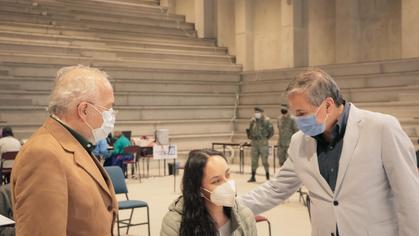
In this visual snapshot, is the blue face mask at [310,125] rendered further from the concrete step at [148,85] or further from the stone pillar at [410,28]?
the stone pillar at [410,28]

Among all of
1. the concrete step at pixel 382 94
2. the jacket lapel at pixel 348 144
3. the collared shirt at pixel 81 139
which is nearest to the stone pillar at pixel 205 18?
the concrete step at pixel 382 94

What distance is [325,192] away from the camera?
2.65 metres

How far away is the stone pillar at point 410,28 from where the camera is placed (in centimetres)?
1499

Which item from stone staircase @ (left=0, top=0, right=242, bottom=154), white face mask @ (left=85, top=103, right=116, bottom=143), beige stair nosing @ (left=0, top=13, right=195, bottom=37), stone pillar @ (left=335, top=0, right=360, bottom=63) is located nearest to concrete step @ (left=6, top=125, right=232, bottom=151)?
stone staircase @ (left=0, top=0, right=242, bottom=154)

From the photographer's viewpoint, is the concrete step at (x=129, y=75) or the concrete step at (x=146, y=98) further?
the concrete step at (x=129, y=75)

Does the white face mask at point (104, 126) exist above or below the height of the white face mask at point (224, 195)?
above

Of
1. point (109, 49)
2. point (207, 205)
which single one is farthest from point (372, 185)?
point (109, 49)

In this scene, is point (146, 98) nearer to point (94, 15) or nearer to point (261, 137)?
point (94, 15)

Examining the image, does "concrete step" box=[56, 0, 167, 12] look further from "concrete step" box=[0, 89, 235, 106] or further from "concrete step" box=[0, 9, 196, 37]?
"concrete step" box=[0, 89, 235, 106]

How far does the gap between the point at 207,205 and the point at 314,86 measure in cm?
80

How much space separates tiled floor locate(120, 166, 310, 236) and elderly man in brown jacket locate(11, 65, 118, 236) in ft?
15.7

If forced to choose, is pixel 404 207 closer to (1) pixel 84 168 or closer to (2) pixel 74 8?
(1) pixel 84 168

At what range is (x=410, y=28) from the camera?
15172 mm

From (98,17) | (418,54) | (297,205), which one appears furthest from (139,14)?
(297,205)
